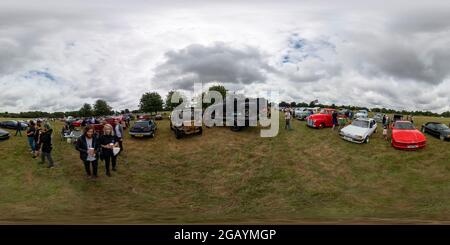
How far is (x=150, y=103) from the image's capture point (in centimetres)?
6831

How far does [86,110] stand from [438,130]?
8850cm

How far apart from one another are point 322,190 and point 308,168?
284 centimetres

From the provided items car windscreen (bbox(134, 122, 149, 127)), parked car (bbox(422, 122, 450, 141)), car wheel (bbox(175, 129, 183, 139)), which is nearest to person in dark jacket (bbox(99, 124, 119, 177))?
car wheel (bbox(175, 129, 183, 139))

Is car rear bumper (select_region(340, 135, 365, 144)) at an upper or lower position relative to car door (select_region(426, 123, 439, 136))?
lower

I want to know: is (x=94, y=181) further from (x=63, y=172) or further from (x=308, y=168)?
(x=308, y=168)

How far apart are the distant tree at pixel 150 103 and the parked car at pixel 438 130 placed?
56.3m

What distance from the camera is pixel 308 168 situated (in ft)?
48.1

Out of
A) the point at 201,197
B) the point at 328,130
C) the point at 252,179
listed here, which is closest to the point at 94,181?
the point at 201,197

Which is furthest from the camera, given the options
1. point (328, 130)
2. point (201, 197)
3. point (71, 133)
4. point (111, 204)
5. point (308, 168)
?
point (328, 130)

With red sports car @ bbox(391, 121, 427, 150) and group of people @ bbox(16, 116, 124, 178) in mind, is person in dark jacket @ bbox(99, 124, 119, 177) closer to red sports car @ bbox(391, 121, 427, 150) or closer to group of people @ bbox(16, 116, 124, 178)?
group of people @ bbox(16, 116, 124, 178)

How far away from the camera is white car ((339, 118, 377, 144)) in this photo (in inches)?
751

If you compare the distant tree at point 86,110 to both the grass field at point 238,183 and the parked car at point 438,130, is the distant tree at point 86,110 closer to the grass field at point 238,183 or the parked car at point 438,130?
the grass field at point 238,183

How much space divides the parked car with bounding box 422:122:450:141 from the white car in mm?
4305

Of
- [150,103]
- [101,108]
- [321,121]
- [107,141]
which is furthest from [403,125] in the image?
[101,108]
